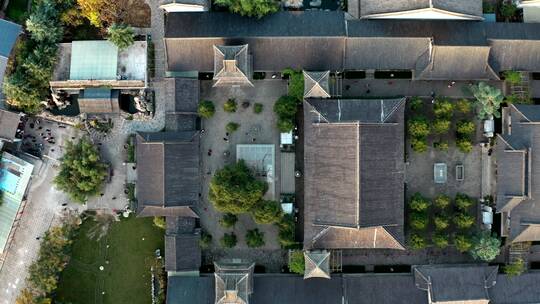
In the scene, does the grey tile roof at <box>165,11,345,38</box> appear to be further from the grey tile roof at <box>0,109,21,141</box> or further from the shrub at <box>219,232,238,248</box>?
the shrub at <box>219,232,238,248</box>

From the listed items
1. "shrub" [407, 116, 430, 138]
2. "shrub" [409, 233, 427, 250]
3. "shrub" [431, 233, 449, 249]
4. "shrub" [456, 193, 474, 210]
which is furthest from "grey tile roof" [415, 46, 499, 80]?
"shrub" [409, 233, 427, 250]

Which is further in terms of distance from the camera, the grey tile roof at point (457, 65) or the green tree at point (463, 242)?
the green tree at point (463, 242)

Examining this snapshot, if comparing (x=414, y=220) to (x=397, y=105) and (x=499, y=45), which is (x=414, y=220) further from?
(x=499, y=45)

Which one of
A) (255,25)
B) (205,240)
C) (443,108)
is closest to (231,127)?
(255,25)

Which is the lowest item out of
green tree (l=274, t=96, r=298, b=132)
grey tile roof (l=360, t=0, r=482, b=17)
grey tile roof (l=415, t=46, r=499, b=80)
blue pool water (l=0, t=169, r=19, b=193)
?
blue pool water (l=0, t=169, r=19, b=193)

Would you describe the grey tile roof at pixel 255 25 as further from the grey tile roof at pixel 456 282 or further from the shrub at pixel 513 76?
the grey tile roof at pixel 456 282

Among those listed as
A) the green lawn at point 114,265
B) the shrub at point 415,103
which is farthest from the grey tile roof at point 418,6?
the green lawn at point 114,265

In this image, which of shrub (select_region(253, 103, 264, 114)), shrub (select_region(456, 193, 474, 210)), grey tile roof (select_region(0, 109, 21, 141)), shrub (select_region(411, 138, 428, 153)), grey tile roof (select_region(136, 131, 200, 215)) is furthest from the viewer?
shrub (select_region(253, 103, 264, 114))

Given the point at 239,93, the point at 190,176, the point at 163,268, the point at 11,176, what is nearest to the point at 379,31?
the point at 239,93
